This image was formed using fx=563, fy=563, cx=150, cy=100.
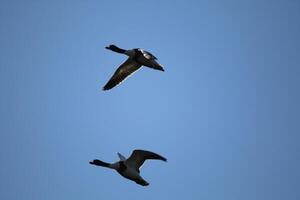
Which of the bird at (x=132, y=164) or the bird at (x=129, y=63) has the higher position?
the bird at (x=129, y=63)

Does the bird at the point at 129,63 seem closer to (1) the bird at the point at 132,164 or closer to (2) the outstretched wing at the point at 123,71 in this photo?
(2) the outstretched wing at the point at 123,71

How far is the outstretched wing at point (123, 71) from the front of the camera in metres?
28.2

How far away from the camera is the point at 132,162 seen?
77.1 ft

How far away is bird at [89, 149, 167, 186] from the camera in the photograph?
22688mm

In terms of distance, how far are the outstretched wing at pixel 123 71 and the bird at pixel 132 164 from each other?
19.2ft

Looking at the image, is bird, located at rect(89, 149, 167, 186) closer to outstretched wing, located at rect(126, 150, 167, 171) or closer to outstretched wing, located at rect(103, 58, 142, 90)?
outstretched wing, located at rect(126, 150, 167, 171)

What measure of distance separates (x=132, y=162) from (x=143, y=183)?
1553mm

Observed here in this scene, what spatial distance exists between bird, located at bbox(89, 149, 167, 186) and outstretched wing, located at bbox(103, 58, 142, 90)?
19.2 ft

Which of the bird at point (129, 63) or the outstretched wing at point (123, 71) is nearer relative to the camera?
the bird at point (129, 63)

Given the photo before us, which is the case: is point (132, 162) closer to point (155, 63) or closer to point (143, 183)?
point (143, 183)

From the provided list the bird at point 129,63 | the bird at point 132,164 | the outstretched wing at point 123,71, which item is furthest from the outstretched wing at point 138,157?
the outstretched wing at point 123,71

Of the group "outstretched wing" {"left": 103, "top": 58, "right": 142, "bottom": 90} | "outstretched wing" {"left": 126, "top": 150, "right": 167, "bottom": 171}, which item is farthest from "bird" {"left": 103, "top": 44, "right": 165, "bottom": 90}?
"outstretched wing" {"left": 126, "top": 150, "right": 167, "bottom": 171}

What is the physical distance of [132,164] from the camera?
925 inches

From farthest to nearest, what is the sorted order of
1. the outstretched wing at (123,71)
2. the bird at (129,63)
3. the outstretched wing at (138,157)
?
the outstretched wing at (123,71) → the bird at (129,63) → the outstretched wing at (138,157)
